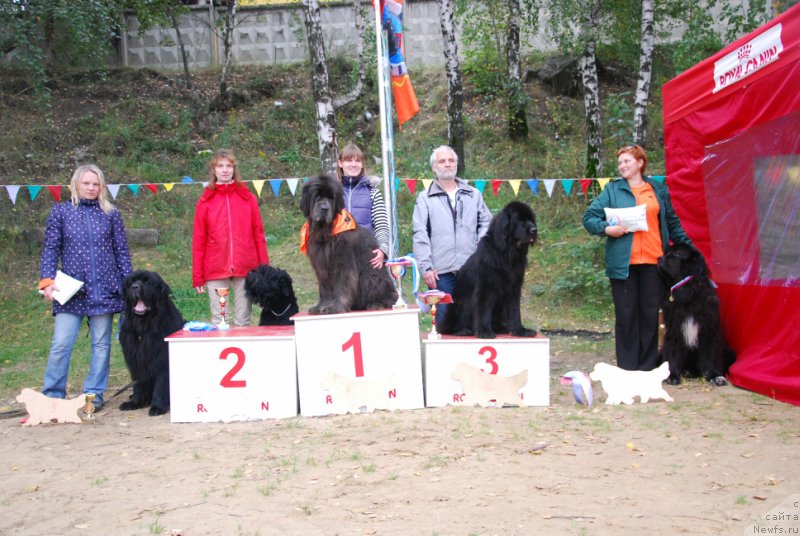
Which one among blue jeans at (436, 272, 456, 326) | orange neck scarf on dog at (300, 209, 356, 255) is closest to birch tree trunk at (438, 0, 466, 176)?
blue jeans at (436, 272, 456, 326)

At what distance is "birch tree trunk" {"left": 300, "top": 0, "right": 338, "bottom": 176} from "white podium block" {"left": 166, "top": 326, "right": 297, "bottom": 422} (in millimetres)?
5093

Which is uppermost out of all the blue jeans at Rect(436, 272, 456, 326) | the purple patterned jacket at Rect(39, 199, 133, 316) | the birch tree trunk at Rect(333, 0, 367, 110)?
the birch tree trunk at Rect(333, 0, 367, 110)

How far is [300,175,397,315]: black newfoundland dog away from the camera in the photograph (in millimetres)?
5160

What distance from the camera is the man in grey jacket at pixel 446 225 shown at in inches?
223

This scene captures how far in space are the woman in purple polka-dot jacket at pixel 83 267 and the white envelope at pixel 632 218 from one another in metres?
4.08

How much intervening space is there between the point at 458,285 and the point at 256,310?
454cm

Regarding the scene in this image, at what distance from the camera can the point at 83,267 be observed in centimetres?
575

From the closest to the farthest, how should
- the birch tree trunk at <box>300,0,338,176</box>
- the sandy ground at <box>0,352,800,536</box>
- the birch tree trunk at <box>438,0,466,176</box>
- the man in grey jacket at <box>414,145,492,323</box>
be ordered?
the sandy ground at <box>0,352,800,536</box>, the man in grey jacket at <box>414,145,492,323</box>, the birch tree trunk at <box>300,0,338,176</box>, the birch tree trunk at <box>438,0,466,176</box>

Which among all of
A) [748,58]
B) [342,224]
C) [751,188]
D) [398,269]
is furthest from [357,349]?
[748,58]

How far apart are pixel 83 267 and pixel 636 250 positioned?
4.46 metres

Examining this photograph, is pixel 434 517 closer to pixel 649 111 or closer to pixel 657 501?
pixel 657 501

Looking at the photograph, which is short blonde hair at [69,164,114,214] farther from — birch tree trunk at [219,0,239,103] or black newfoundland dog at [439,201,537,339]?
birch tree trunk at [219,0,239,103]

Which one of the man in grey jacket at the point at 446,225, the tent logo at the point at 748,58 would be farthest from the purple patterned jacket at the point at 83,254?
the tent logo at the point at 748,58

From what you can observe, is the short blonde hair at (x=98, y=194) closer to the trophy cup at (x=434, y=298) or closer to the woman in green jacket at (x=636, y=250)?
the trophy cup at (x=434, y=298)
